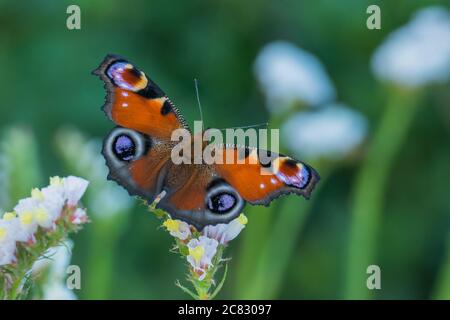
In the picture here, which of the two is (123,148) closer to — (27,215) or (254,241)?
(27,215)

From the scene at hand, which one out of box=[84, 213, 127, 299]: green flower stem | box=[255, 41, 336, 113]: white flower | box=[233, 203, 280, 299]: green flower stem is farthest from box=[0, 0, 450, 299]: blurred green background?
box=[84, 213, 127, 299]: green flower stem

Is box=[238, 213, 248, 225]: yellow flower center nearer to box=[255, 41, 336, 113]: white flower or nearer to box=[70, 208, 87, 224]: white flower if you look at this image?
box=[70, 208, 87, 224]: white flower

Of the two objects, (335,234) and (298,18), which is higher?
(298,18)

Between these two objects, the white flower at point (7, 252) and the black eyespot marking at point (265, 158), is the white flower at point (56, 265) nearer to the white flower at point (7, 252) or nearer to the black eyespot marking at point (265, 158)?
the white flower at point (7, 252)

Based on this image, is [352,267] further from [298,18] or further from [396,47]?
[298,18]

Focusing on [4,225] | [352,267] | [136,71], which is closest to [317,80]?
[352,267]
